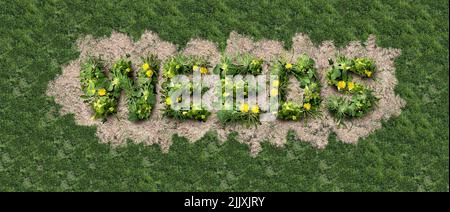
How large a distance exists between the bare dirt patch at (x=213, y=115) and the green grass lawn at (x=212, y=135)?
0.57ft

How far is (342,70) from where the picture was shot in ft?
36.7

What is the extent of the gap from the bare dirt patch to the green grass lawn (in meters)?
0.17

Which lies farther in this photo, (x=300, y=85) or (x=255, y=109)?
(x=300, y=85)

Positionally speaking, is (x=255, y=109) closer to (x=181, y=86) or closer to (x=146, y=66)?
(x=181, y=86)

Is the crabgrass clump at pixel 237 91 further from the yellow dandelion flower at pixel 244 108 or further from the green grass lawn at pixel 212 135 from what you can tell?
the green grass lawn at pixel 212 135

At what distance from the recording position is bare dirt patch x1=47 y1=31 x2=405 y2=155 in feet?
36.8

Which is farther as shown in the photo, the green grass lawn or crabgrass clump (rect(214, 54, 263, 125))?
the green grass lawn

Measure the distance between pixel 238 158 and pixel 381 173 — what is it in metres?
3.16

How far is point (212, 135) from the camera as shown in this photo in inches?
443

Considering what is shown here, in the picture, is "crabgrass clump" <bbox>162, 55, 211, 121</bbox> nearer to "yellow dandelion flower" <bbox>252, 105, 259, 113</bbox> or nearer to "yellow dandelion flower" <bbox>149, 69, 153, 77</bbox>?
"yellow dandelion flower" <bbox>149, 69, 153, 77</bbox>

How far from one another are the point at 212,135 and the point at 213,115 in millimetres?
444

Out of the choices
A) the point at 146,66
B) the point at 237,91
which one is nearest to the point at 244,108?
the point at 237,91

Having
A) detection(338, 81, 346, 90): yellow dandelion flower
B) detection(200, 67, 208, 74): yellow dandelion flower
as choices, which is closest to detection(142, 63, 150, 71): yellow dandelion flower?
detection(200, 67, 208, 74): yellow dandelion flower
